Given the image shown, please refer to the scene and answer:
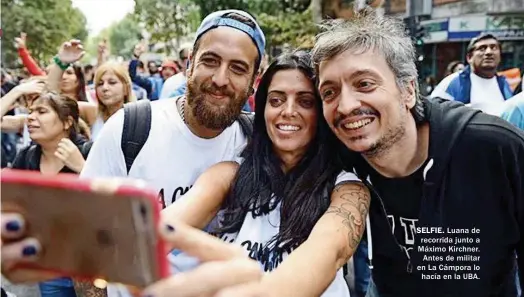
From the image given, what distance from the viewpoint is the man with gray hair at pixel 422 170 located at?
222cm

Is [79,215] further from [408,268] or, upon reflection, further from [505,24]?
[505,24]

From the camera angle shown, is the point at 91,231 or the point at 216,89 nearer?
the point at 91,231

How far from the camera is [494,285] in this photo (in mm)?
2336

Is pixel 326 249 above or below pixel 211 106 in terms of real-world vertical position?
below

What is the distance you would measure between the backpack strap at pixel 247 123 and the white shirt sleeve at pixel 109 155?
513 millimetres

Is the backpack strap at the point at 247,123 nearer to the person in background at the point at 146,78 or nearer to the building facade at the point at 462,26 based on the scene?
the person in background at the point at 146,78

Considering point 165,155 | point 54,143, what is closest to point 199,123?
point 165,155

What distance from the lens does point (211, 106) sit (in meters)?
2.47

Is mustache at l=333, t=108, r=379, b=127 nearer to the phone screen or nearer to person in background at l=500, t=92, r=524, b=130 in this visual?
the phone screen

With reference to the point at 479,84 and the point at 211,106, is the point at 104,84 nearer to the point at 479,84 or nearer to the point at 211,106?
the point at 211,106

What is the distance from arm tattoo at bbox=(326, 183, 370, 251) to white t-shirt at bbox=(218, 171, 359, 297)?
20 centimetres

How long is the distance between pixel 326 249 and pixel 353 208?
375 millimetres

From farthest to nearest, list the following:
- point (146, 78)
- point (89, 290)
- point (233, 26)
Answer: point (146, 78)
point (89, 290)
point (233, 26)

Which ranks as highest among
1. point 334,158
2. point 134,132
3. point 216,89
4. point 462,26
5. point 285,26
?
point 285,26
